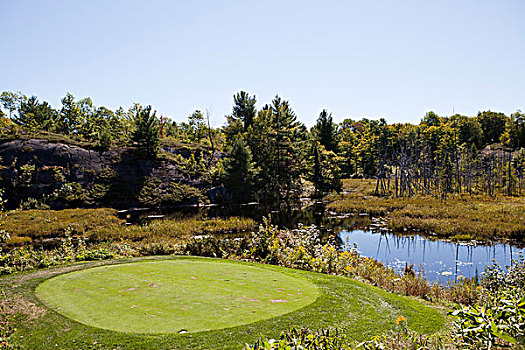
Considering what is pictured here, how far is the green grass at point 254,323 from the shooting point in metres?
4.49

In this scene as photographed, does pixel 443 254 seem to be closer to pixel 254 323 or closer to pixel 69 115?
pixel 254 323

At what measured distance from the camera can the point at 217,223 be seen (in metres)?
23.0

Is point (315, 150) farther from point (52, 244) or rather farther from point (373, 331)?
point (373, 331)

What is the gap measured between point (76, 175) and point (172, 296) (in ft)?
113

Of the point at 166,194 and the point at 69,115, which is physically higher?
the point at 69,115

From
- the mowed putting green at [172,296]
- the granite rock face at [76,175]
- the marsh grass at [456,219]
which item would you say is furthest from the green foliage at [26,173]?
the marsh grass at [456,219]

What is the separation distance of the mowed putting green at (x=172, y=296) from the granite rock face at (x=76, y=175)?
28607 mm

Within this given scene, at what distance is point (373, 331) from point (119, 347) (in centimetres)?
383

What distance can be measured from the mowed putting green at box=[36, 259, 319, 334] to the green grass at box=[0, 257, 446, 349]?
15 cm

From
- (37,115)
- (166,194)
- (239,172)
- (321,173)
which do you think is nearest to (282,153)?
(321,173)

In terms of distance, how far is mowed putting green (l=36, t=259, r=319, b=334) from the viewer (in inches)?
197

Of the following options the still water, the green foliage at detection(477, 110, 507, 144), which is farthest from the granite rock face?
the green foliage at detection(477, 110, 507, 144)

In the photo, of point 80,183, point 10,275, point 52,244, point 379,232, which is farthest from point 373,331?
point 80,183

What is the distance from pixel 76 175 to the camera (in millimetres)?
34938
